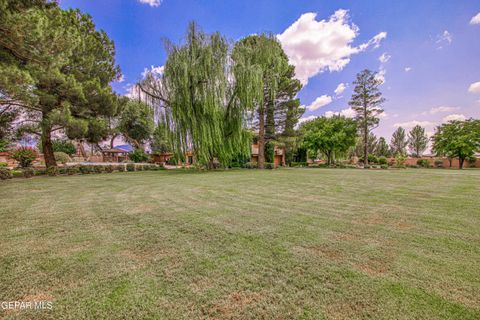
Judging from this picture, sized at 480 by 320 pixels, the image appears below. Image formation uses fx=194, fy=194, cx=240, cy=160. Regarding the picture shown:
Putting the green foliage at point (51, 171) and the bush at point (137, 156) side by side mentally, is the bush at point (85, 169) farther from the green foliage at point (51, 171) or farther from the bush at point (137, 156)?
the bush at point (137, 156)

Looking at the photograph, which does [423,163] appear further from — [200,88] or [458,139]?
[200,88]

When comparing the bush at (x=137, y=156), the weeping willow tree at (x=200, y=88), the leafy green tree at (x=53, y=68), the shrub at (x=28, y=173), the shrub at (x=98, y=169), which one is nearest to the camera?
the leafy green tree at (x=53, y=68)

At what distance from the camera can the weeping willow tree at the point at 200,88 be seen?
449 inches

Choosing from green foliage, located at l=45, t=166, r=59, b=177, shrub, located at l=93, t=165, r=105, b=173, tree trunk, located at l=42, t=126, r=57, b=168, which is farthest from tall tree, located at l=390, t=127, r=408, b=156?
tree trunk, located at l=42, t=126, r=57, b=168

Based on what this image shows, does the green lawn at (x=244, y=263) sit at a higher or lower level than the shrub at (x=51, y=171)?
lower

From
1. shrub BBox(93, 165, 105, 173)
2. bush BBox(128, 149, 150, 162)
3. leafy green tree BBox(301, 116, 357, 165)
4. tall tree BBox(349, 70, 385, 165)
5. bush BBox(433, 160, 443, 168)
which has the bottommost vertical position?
bush BBox(433, 160, 443, 168)

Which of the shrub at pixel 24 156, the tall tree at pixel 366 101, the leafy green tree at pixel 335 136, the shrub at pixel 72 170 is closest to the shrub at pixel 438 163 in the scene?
the tall tree at pixel 366 101

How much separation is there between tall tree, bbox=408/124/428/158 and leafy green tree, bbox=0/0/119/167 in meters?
53.8

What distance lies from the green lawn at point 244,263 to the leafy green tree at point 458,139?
100 feet

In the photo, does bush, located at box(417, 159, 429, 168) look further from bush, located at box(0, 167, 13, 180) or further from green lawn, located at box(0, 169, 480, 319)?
bush, located at box(0, 167, 13, 180)

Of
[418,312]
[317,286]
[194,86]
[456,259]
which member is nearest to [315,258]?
[317,286]

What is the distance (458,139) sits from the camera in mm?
24234

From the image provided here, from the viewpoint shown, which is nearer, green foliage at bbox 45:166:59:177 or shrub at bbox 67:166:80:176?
green foliage at bbox 45:166:59:177

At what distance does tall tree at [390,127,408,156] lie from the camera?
4300 centimetres
